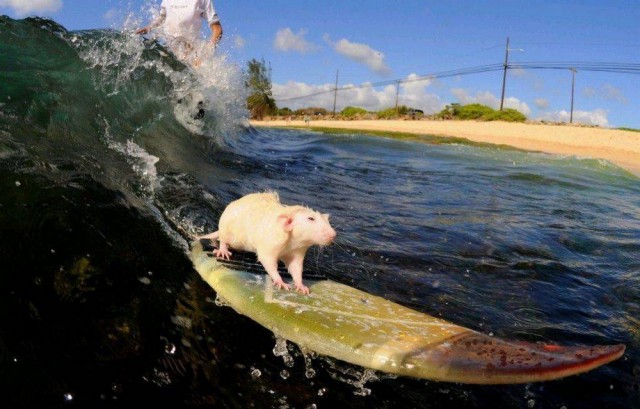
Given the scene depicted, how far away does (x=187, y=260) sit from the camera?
10.0 ft

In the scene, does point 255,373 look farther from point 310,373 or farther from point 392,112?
point 392,112

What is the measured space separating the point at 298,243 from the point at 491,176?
805 centimetres

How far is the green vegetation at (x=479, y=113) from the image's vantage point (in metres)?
39.5

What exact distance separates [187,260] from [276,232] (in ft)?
2.06

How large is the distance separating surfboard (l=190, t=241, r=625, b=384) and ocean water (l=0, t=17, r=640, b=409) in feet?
0.41

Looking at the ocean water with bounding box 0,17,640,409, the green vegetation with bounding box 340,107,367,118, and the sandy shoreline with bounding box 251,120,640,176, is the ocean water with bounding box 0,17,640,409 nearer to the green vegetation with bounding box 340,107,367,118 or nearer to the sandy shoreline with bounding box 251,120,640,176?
the sandy shoreline with bounding box 251,120,640,176

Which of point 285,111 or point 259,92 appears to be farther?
point 285,111

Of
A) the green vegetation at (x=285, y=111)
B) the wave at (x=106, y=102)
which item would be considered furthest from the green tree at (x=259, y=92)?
the wave at (x=106, y=102)

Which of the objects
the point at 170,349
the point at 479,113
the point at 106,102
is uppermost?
the point at 479,113

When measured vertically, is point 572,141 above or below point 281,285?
above

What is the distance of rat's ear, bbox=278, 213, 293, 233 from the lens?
2734mm

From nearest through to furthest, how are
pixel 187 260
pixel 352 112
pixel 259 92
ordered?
pixel 187 260 < pixel 259 92 < pixel 352 112

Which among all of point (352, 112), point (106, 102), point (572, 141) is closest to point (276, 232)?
point (106, 102)

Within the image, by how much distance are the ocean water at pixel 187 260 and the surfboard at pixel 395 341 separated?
5.0 inches
